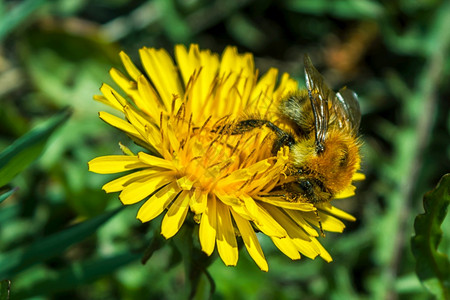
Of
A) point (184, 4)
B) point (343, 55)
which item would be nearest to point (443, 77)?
point (343, 55)

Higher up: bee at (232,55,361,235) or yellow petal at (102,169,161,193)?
yellow petal at (102,169,161,193)

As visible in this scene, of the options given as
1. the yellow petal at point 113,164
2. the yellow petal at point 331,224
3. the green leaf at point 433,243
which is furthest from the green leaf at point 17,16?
the green leaf at point 433,243

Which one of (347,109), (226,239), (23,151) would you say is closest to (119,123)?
(23,151)

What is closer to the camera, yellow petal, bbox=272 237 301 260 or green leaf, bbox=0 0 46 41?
yellow petal, bbox=272 237 301 260

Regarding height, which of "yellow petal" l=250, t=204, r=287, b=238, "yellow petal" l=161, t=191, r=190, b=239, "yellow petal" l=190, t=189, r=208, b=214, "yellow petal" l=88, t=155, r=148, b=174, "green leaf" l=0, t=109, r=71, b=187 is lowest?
"yellow petal" l=250, t=204, r=287, b=238

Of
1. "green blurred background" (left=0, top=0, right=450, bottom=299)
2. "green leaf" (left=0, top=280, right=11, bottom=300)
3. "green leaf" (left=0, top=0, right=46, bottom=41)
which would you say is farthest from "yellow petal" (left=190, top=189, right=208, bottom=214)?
"green leaf" (left=0, top=0, right=46, bottom=41)

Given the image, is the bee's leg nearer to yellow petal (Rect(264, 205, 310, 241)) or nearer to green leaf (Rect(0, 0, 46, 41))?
yellow petal (Rect(264, 205, 310, 241))

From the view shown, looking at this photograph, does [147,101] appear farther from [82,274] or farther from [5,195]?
[82,274]
